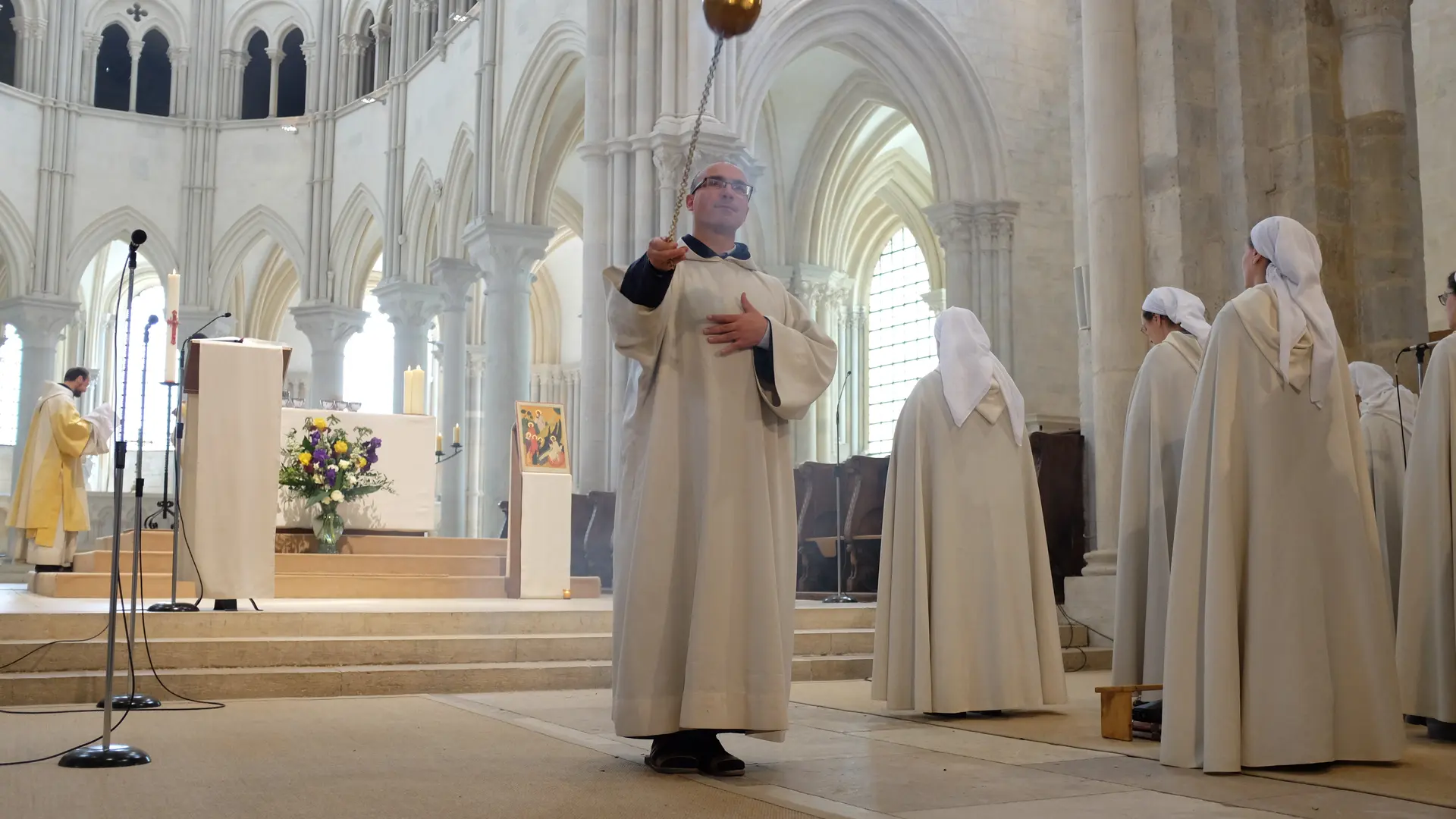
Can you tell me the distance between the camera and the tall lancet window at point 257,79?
26.6 m

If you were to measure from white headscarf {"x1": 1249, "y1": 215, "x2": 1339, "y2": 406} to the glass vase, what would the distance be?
789 centimetres

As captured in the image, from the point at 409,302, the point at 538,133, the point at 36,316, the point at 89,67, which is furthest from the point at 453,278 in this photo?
the point at 89,67

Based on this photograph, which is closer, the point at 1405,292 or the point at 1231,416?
the point at 1231,416

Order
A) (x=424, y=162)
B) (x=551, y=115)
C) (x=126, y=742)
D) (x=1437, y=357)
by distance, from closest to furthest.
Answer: (x=126, y=742) < (x=1437, y=357) < (x=551, y=115) < (x=424, y=162)

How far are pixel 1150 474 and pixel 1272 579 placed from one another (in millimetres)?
1402

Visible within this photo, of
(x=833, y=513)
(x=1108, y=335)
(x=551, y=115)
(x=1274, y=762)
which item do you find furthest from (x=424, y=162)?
(x=1274, y=762)

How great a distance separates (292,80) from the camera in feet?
87.4

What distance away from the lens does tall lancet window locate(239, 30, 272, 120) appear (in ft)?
87.2

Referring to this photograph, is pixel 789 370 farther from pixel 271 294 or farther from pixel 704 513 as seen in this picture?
pixel 271 294

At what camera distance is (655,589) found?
3.80 metres

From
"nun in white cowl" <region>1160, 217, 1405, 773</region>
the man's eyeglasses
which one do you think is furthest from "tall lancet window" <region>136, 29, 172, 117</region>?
"nun in white cowl" <region>1160, 217, 1405, 773</region>

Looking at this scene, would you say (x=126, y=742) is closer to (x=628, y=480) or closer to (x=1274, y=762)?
(x=628, y=480)

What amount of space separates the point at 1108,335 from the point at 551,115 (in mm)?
12069

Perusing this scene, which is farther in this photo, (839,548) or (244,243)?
(244,243)
